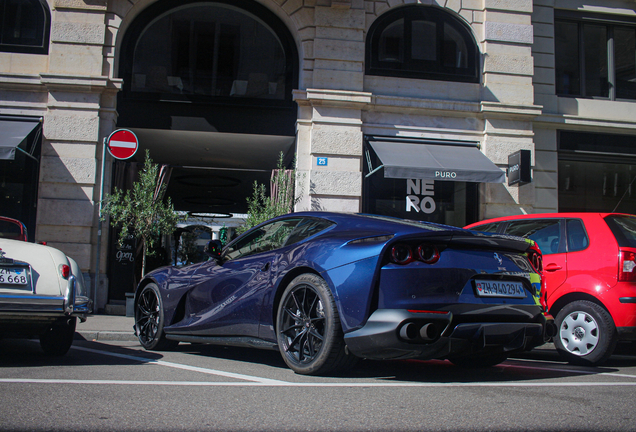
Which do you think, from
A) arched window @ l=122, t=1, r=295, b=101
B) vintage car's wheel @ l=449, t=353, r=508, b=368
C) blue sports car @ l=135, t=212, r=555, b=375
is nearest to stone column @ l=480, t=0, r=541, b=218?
arched window @ l=122, t=1, r=295, b=101

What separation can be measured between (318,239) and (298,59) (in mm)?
8839

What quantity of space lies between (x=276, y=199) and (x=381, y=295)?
7841 millimetres

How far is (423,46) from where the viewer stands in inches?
497

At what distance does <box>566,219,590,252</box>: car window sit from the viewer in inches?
223

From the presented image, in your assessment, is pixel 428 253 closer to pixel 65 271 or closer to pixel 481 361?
pixel 481 361

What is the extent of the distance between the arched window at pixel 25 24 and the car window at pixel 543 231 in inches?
390

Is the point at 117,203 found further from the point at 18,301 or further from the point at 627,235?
the point at 627,235

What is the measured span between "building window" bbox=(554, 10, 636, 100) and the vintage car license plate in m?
10.6

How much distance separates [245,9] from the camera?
12.4m

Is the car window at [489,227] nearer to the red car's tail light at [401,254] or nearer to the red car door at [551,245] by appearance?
the red car door at [551,245]

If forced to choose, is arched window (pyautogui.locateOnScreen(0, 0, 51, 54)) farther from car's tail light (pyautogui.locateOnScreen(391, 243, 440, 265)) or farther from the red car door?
car's tail light (pyautogui.locateOnScreen(391, 243, 440, 265))

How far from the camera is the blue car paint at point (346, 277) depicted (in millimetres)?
3689

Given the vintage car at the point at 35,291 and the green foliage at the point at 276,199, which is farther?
the green foliage at the point at 276,199

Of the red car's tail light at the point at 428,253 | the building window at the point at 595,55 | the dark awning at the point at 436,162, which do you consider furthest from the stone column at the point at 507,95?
the red car's tail light at the point at 428,253
